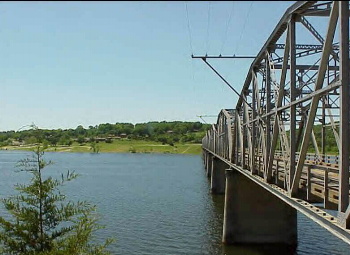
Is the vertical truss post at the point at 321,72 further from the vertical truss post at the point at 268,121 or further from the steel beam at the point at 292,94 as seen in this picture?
the vertical truss post at the point at 268,121

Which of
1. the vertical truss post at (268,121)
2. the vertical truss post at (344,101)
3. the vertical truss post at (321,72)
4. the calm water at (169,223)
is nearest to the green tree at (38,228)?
the vertical truss post at (321,72)

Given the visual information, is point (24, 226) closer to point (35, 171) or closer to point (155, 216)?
point (35, 171)

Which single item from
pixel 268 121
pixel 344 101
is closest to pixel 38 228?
pixel 344 101

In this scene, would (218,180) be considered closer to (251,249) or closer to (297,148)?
(251,249)

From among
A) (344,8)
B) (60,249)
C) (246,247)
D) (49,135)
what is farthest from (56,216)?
(246,247)

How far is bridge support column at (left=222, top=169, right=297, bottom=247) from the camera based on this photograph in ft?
96.7

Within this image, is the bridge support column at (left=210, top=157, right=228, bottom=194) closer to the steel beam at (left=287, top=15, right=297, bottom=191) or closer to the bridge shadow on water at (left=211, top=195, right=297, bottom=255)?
the bridge shadow on water at (left=211, top=195, right=297, bottom=255)

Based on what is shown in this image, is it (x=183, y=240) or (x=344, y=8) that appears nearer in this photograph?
(x=344, y=8)

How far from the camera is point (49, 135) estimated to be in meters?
17.8

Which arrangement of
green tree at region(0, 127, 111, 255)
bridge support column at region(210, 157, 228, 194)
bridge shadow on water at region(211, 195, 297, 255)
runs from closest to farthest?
1. green tree at region(0, 127, 111, 255)
2. bridge shadow on water at region(211, 195, 297, 255)
3. bridge support column at region(210, 157, 228, 194)

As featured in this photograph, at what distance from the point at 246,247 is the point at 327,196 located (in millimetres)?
17398

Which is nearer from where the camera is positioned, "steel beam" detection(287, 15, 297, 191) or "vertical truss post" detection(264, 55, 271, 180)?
"steel beam" detection(287, 15, 297, 191)

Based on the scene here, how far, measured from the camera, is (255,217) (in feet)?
99.3

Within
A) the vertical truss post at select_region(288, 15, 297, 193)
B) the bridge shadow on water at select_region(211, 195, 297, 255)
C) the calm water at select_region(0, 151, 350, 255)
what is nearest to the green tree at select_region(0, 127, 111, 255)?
the vertical truss post at select_region(288, 15, 297, 193)
